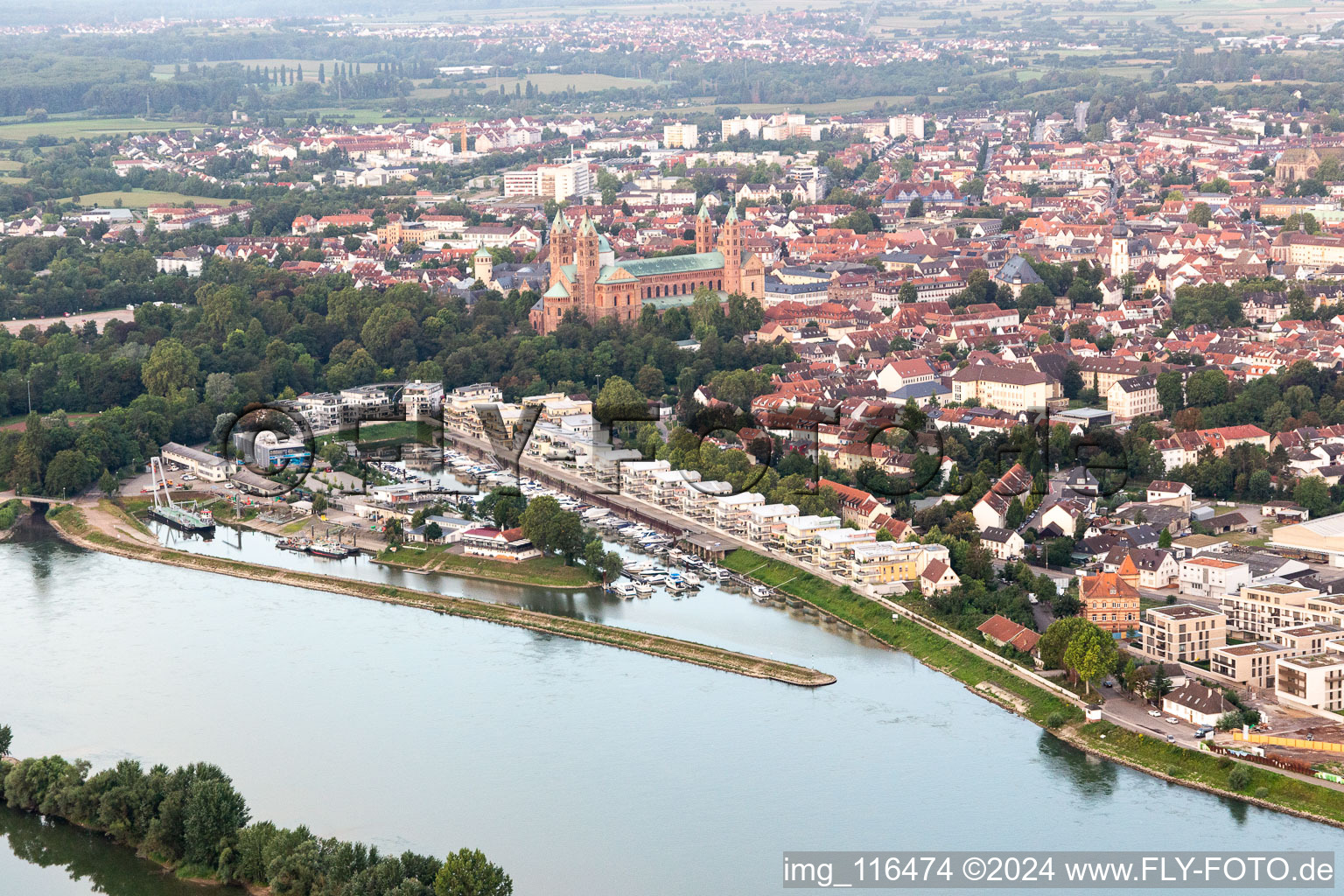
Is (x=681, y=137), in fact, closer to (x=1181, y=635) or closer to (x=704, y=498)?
(x=704, y=498)

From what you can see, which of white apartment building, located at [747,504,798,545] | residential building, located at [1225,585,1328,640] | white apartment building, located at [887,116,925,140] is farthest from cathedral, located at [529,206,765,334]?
white apartment building, located at [887,116,925,140]

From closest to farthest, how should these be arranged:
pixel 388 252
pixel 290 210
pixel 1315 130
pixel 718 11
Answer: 1. pixel 388 252
2. pixel 290 210
3. pixel 1315 130
4. pixel 718 11

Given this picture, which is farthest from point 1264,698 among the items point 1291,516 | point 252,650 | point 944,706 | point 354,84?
point 354,84

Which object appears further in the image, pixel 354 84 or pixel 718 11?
pixel 718 11

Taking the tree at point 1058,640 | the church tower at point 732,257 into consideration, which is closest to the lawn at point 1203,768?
the tree at point 1058,640

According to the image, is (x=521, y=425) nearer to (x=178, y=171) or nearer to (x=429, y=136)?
(x=178, y=171)

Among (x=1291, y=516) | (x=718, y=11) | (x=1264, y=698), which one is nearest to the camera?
(x=1264, y=698)

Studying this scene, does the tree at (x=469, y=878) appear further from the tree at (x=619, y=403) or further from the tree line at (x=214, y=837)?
the tree at (x=619, y=403)
